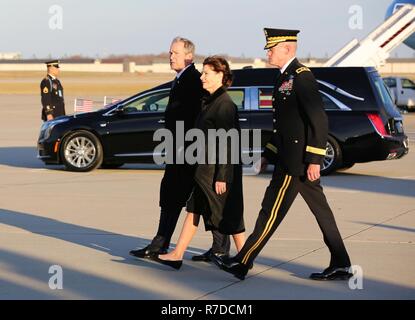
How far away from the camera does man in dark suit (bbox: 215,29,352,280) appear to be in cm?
790

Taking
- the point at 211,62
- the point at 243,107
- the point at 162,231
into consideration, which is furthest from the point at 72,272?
the point at 243,107

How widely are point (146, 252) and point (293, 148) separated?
6.05ft

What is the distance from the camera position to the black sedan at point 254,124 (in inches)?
644

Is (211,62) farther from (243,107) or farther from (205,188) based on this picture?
(243,107)

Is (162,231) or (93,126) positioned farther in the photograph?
(93,126)

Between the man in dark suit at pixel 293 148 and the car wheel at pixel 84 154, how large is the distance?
9153 millimetres

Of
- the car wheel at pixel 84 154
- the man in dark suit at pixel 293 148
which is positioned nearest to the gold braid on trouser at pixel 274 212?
the man in dark suit at pixel 293 148

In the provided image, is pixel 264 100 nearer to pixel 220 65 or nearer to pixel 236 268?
pixel 220 65

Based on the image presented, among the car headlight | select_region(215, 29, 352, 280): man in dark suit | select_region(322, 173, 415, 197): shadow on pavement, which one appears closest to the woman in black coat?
select_region(215, 29, 352, 280): man in dark suit

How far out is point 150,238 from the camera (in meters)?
10.4

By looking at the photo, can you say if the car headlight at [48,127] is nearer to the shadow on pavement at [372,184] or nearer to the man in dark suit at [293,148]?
the shadow on pavement at [372,184]
